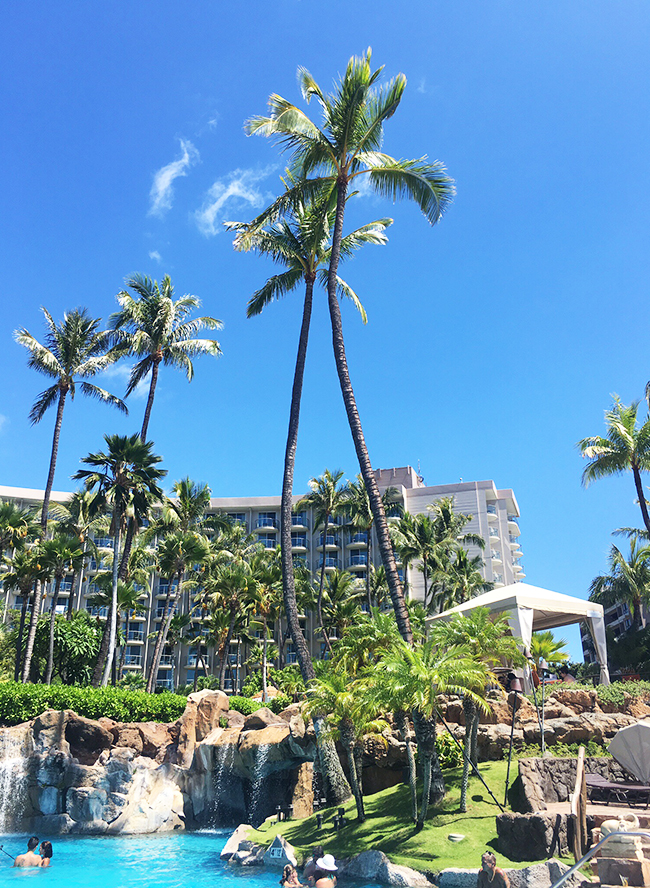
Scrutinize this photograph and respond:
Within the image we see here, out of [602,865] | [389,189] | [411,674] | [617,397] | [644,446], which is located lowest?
[602,865]

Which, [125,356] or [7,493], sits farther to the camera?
[7,493]

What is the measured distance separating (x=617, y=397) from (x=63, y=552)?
25.8 meters

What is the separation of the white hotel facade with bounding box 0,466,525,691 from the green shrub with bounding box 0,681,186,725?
131 ft

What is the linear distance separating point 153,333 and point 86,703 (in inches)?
703

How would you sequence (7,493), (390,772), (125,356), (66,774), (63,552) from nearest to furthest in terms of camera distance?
(390,772)
(66,774)
(63,552)
(125,356)
(7,493)

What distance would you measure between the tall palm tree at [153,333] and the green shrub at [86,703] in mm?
12697

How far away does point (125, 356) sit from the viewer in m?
35.0

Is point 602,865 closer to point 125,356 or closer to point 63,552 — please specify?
point 63,552

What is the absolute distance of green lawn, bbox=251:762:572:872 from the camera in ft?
44.1

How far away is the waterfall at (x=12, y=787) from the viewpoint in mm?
22578

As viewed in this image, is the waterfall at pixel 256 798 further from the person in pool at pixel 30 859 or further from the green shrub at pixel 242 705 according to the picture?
the person in pool at pixel 30 859

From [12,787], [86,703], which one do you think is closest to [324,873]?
[12,787]

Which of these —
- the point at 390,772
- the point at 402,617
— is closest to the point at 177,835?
the point at 390,772

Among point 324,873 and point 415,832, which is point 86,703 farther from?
point 415,832
